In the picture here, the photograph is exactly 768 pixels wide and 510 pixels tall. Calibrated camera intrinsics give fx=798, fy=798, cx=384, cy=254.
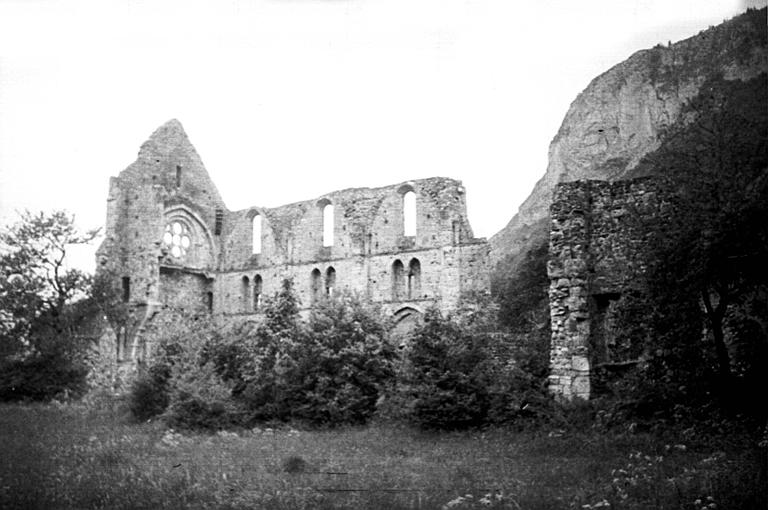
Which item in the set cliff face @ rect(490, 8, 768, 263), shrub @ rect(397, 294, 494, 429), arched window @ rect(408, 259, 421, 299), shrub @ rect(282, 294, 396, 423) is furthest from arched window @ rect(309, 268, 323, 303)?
shrub @ rect(397, 294, 494, 429)

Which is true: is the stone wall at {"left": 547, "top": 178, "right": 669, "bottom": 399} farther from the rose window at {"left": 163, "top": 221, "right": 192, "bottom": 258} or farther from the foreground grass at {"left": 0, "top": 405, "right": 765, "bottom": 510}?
the rose window at {"left": 163, "top": 221, "right": 192, "bottom": 258}

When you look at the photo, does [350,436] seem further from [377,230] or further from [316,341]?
[377,230]

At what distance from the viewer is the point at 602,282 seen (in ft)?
51.1

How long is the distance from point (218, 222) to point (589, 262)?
970 inches

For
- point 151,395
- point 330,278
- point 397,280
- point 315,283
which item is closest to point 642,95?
point 397,280

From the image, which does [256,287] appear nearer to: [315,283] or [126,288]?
[315,283]

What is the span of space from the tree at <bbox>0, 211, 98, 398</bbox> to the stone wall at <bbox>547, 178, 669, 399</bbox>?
16.2 meters

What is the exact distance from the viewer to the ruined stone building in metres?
30.8

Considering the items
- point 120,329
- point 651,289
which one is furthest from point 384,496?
point 120,329

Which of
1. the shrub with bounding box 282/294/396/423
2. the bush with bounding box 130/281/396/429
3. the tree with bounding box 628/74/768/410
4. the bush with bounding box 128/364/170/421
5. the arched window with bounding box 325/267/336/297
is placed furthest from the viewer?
the arched window with bounding box 325/267/336/297

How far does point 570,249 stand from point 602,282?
89 cm

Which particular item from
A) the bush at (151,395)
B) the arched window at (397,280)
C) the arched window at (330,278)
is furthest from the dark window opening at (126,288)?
the bush at (151,395)

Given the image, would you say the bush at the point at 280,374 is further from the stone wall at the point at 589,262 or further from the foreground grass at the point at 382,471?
the stone wall at the point at 589,262

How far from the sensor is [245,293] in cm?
3591
